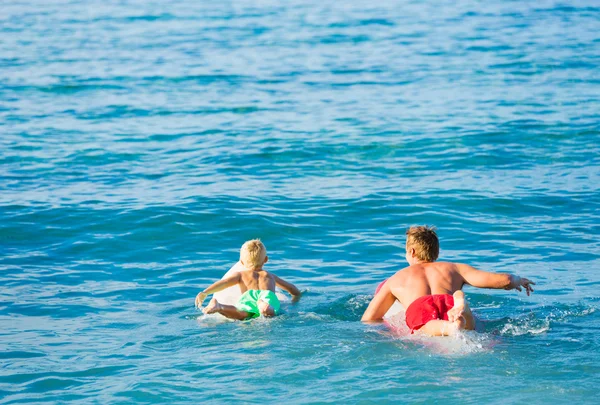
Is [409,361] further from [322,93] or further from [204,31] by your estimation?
[204,31]

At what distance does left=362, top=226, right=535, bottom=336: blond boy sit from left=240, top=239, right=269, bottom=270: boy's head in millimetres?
1351

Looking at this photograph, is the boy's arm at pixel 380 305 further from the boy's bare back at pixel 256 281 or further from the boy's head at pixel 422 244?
the boy's bare back at pixel 256 281

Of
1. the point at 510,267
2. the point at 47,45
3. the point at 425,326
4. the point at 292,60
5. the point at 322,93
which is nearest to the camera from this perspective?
the point at 425,326

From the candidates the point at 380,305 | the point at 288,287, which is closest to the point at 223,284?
the point at 288,287

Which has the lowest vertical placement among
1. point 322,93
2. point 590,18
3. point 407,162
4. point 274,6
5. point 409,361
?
point 409,361

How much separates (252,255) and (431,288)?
2.01m

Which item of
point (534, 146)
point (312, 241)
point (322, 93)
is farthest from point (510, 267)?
point (322, 93)

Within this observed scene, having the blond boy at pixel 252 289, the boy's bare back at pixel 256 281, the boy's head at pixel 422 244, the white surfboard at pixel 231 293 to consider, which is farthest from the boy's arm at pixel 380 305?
the white surfboard at pixel 231 293

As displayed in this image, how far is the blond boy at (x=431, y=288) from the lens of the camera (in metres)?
7.20

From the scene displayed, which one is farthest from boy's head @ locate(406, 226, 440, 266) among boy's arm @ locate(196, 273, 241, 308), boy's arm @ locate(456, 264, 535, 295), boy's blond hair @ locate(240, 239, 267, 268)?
boy's arm @ locate(196, 273, 241, 308)

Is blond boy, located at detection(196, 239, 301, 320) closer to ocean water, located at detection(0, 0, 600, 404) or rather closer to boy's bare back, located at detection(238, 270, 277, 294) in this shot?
boy's bare back, located at detection(238, 270, 277, 294)

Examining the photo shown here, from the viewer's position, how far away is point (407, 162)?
49.6 feet

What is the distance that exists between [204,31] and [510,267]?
2292 centimetres

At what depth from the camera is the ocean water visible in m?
7.00
